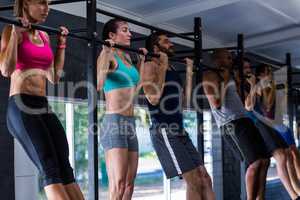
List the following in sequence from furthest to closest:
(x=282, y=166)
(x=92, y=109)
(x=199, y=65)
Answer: (x=282, y=166), (x=199, y=65), (x=92, y=109)

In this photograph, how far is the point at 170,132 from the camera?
364cm

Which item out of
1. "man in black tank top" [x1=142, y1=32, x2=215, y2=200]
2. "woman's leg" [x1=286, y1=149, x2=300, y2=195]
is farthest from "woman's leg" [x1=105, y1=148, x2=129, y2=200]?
"woman's leg" [x1=286, y1=149, x2=300, y2=195]

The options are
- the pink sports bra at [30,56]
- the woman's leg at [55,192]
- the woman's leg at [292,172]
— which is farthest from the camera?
the woman's leg at [292,172]

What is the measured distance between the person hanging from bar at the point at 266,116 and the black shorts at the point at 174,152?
110 cm

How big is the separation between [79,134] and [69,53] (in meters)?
1.01

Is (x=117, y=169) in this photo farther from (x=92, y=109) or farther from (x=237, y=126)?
(x=237, y=126)

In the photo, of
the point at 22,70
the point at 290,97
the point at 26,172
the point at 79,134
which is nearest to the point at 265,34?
the point at 290,97

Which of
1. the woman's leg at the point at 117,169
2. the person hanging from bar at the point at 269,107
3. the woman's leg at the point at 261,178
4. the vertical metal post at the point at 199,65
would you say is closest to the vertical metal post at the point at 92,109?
the woman's leg at the point at 117,169

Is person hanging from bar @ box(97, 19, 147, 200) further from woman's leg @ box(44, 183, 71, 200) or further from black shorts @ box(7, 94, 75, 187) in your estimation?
woman's leg @ box(44, 183, 71, 200)

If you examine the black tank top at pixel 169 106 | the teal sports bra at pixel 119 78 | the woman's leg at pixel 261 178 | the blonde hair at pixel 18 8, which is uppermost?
the blonde hair at pixel 18 8

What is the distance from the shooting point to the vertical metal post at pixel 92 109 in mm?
2902

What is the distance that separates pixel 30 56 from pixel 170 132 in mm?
1419

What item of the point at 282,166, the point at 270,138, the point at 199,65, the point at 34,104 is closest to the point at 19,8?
the point at 34,104

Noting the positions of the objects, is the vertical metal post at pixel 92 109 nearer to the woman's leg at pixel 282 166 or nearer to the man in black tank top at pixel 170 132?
the man in black tank top at pixel 170 132
